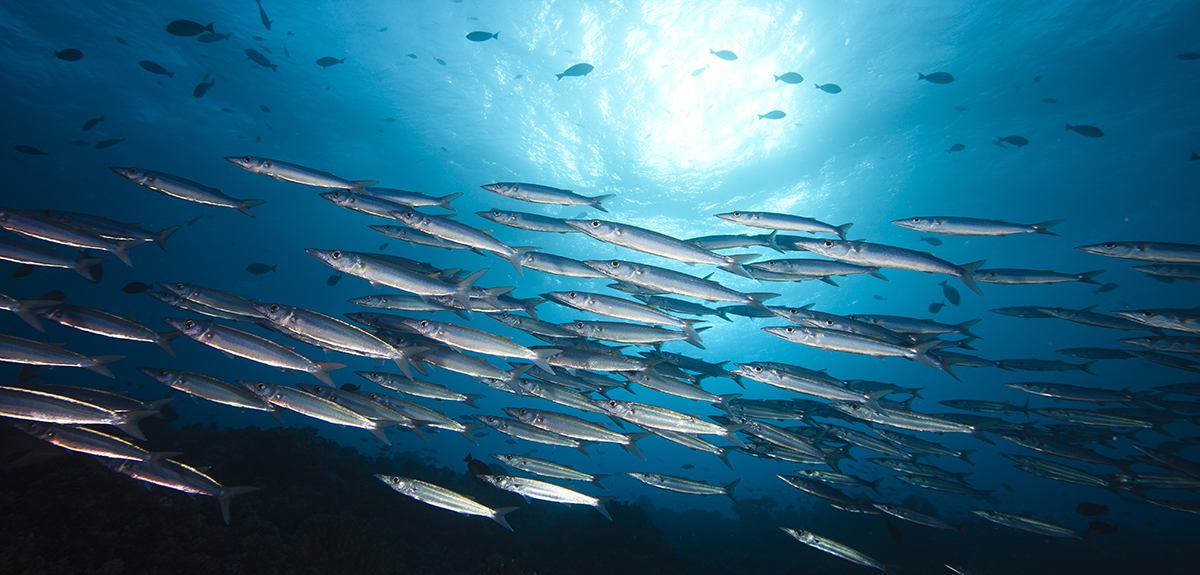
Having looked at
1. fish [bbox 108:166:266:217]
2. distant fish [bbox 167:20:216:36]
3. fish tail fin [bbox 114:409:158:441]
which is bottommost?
fish tail fin [bbox 114:409:158:441]

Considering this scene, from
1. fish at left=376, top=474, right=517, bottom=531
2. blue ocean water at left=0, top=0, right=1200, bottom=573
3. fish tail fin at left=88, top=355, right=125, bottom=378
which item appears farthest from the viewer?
blue ocean water at left=0, top=0, right=1200, bottom=573

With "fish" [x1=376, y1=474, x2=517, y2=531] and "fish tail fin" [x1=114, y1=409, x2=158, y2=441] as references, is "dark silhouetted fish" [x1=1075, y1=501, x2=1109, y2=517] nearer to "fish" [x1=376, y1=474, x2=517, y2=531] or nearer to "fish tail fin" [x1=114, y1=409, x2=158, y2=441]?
"fish" [x1=376, y1=474, x2=517, y2=531]

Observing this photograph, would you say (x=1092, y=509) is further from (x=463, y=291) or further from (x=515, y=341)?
(x=463, y=291)

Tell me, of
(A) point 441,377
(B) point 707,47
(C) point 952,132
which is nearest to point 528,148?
(B) point 707,47

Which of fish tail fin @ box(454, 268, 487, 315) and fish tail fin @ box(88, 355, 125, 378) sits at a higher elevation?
fish tail fin @ box(454, 268, 487, 315)

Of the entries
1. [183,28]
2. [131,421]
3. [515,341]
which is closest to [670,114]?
[515,341]

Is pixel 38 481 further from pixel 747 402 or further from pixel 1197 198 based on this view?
pixel 1197 198

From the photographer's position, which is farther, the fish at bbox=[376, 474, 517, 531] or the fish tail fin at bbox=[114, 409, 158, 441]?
the fish at bbox=[376, 474, 517, 531]

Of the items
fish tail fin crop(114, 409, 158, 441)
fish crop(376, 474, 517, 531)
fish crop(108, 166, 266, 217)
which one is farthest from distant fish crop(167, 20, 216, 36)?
fish crop(376, 474, 517, 531)

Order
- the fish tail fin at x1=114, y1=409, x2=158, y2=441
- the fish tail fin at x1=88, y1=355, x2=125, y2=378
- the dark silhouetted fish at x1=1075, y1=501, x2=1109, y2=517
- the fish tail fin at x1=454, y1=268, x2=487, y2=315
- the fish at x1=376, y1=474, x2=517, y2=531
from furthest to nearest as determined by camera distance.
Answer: the dark silhouetted fish at x1=1075, y1=501, x2=1109, y2=517 < the fish at x1=376, y1=474, x2=517, y2=531 < the fish tail fin at x1=454, y1=268, x2=487, y2=315 < the fish tail fin at x1=88, y1=355, x2=125, y2=378 < the fish tail fin at x1=114, y1=409, x2=158, y2=441

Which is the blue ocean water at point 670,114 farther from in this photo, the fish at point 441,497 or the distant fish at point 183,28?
the fish at point 441,497

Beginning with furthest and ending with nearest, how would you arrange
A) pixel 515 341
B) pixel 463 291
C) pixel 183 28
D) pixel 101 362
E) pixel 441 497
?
pixel 183 28 → pixel 515 341 → pixel 441 497 → pixel 463 291 → pixel 101 362

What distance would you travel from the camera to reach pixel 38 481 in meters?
5.24

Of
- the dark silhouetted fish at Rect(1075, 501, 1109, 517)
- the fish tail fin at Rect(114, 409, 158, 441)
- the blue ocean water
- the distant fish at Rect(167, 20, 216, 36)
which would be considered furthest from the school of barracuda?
the distant fish at Rect(167, 20, 216, 36)
